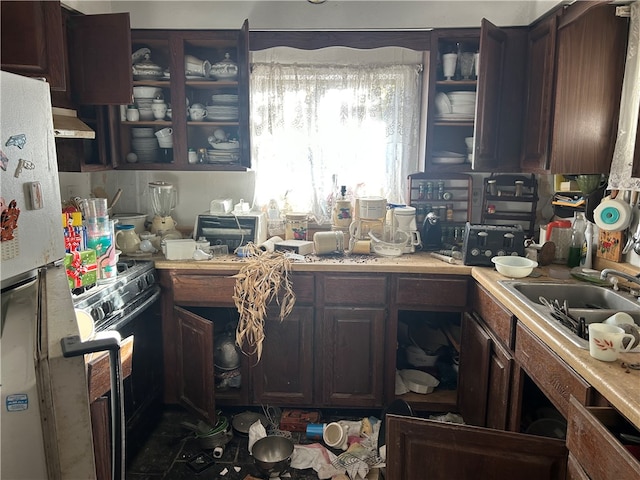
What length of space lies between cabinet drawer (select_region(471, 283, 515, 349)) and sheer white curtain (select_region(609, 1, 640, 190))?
2.37 ft

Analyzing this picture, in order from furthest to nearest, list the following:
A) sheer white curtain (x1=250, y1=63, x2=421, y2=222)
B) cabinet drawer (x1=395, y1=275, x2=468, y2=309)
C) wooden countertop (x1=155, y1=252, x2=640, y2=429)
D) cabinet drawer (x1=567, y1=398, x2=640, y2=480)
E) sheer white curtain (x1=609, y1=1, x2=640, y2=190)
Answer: sheer white curtain (x1=250, y1=63, x2=421, y2=222)
cabinet drawer (x1=395, y1=275, x2=468, y2=309)
sheer white curtain (x1=609, y1=1, x2=640, y2=190)
wooden countertop (x1=155, y1=252, x2=640, y2=429)
cabinet drawer (x1=567, y1=398, x2=640, y2=480)

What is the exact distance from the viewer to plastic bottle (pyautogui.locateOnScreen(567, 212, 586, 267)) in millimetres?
2402

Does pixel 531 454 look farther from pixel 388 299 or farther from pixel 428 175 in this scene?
pixel 428 175

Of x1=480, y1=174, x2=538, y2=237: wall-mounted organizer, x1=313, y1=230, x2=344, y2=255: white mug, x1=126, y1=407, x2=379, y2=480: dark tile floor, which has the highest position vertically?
x1=480, y1=174, x2=538, y2=237: wall-mounted organizer

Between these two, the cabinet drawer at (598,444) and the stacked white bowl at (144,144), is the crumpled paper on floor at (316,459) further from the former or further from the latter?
the stacked white bowl at (144,144)

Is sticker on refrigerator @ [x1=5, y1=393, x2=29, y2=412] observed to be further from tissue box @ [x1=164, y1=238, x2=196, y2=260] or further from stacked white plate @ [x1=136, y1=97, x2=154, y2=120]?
stacked white plate @ [x1=136, y1=97, x2=154, y2=120]

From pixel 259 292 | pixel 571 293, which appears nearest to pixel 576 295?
pixel 571 293

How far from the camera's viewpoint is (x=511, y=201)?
112 inches

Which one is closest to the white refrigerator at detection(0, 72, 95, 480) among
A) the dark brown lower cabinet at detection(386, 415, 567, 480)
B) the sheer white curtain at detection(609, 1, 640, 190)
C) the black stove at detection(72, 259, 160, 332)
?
the black stove at detection(72, 259, 160, 332)

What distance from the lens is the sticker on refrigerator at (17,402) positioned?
46.1 inches

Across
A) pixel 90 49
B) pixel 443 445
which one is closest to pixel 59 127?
pixel 90 49

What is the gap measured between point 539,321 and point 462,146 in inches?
58.5

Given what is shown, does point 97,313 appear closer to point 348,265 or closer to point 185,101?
point 348,265

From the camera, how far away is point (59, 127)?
196cm
